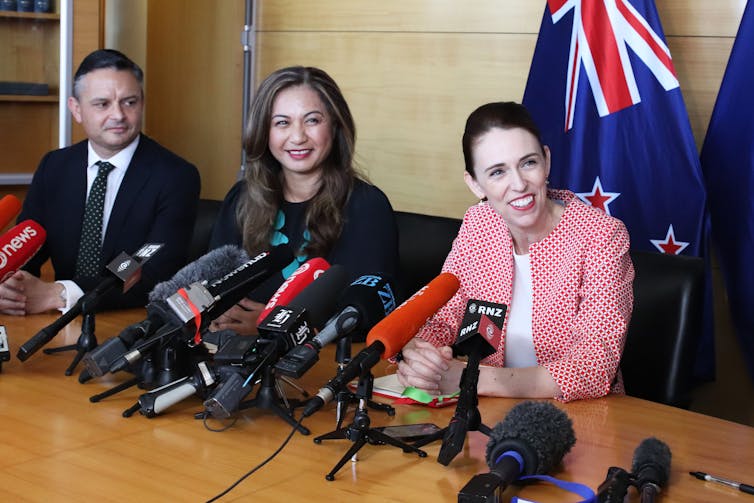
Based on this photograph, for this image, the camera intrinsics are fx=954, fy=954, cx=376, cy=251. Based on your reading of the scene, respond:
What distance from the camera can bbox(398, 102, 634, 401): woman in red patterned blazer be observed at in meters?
1.99

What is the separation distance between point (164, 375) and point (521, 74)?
2.30m

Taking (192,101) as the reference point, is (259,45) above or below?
above

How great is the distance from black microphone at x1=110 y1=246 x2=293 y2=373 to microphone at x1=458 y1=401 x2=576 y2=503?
1.69ft

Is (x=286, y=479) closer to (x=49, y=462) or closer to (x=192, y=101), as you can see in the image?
(x=49, y=462)

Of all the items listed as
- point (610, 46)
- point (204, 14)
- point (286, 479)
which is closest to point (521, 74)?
point (610, 46)

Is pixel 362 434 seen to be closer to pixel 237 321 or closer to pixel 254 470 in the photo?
pixel 254 470

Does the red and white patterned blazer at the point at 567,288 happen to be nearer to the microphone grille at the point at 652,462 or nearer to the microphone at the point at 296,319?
the microphone grille at the point at 652,462

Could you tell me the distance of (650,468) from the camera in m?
1.47

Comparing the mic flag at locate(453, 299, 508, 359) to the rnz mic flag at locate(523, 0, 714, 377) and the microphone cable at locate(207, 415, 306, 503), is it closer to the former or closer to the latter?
the microphone cable at locate(207, 415, 306, 503)

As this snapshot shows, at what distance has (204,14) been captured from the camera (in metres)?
4.66

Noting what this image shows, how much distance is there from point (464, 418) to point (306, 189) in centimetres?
134

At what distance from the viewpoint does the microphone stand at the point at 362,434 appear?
1.49 meters

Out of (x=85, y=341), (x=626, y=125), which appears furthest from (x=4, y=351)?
(x=626, y=125)

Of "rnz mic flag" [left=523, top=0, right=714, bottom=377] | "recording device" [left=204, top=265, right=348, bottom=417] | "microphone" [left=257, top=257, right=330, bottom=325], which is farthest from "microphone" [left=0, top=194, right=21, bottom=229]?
"rnz mic flag" [left=523, top=0, right=714, bottom=377]
